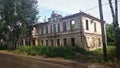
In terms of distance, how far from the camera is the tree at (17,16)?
42688 mm

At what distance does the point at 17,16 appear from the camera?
42906 millimetres

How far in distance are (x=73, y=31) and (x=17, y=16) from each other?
53.1 feet

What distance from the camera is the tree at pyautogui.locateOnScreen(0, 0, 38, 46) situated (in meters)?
42.7

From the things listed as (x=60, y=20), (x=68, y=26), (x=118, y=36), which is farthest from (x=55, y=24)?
(x=118, y=36)

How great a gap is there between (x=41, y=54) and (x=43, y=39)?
1597 cm

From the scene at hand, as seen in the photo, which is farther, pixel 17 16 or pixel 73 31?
pixel 17 16

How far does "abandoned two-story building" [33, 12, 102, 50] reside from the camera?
31875mm

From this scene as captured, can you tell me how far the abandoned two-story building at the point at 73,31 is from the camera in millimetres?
31875

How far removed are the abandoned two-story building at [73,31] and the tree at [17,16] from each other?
5.35 m

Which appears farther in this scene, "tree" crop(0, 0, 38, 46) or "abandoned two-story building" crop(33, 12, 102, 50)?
"tree" crop(0, 0, 38, 46)

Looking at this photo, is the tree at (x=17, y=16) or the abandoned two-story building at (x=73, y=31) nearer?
the abandoned two-story building at (x=73, y=31)

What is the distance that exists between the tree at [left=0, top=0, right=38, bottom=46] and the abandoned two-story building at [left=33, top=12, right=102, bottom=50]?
5.35 meters

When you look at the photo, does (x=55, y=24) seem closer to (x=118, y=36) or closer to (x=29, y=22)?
(x=29, y=22)

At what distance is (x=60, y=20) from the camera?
3581 centimetres
